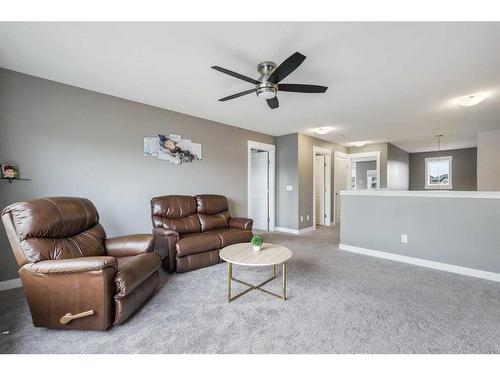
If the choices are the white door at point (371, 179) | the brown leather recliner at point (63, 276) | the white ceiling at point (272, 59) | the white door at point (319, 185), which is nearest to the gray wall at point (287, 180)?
the white door at point (319, 185)

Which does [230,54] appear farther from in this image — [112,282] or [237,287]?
[237,287]

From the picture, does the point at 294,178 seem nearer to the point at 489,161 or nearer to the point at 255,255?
the point at 255,255

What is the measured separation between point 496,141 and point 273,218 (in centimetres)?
508

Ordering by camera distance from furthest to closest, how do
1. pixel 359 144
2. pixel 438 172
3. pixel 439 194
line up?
1. pixel 438 172
2. pixel 359 144
3. pixel 439 194

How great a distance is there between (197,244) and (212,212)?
3.08ft

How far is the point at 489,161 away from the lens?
470cm

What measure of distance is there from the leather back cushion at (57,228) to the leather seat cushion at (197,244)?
0.82 m

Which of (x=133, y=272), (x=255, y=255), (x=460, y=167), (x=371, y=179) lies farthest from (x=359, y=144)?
(x=133, y=272)

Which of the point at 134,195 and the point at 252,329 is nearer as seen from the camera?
the point at 252,329

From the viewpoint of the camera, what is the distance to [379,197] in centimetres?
346

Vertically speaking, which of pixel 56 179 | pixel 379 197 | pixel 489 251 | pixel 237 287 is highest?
pixel 56 179

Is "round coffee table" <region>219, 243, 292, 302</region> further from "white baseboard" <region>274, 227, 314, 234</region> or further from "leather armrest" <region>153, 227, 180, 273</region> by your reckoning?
"white baseboard" <region>274, 227, 314, 234</region>

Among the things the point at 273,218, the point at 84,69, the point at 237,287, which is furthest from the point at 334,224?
the point at 84,69
